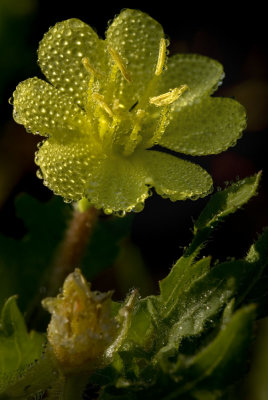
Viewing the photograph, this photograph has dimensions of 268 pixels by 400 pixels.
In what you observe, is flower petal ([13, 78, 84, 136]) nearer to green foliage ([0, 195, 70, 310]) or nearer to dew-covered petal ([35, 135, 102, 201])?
dew-covered petal ([35, 135, 102, 201])

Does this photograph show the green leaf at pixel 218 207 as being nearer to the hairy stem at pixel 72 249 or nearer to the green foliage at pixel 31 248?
the hairy stem at pixel 72 249

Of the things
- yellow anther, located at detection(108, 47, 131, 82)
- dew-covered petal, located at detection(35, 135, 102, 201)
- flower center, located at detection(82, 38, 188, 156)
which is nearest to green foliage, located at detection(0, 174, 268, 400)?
dew-covered petal, located at detection(35, 135, 102, 201)

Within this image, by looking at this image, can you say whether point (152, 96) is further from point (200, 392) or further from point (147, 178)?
point (200, 392)

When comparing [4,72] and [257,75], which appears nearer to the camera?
[4,72]

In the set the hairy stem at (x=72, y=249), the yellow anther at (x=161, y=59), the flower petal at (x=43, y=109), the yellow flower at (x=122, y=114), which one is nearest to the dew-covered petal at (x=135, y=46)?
the yellow flower at (x=122, y=114)

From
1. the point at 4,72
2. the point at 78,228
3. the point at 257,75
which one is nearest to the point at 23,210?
the point at 78,228

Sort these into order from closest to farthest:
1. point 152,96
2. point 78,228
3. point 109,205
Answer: point 109,205 → point 152,96 → point 78,228
